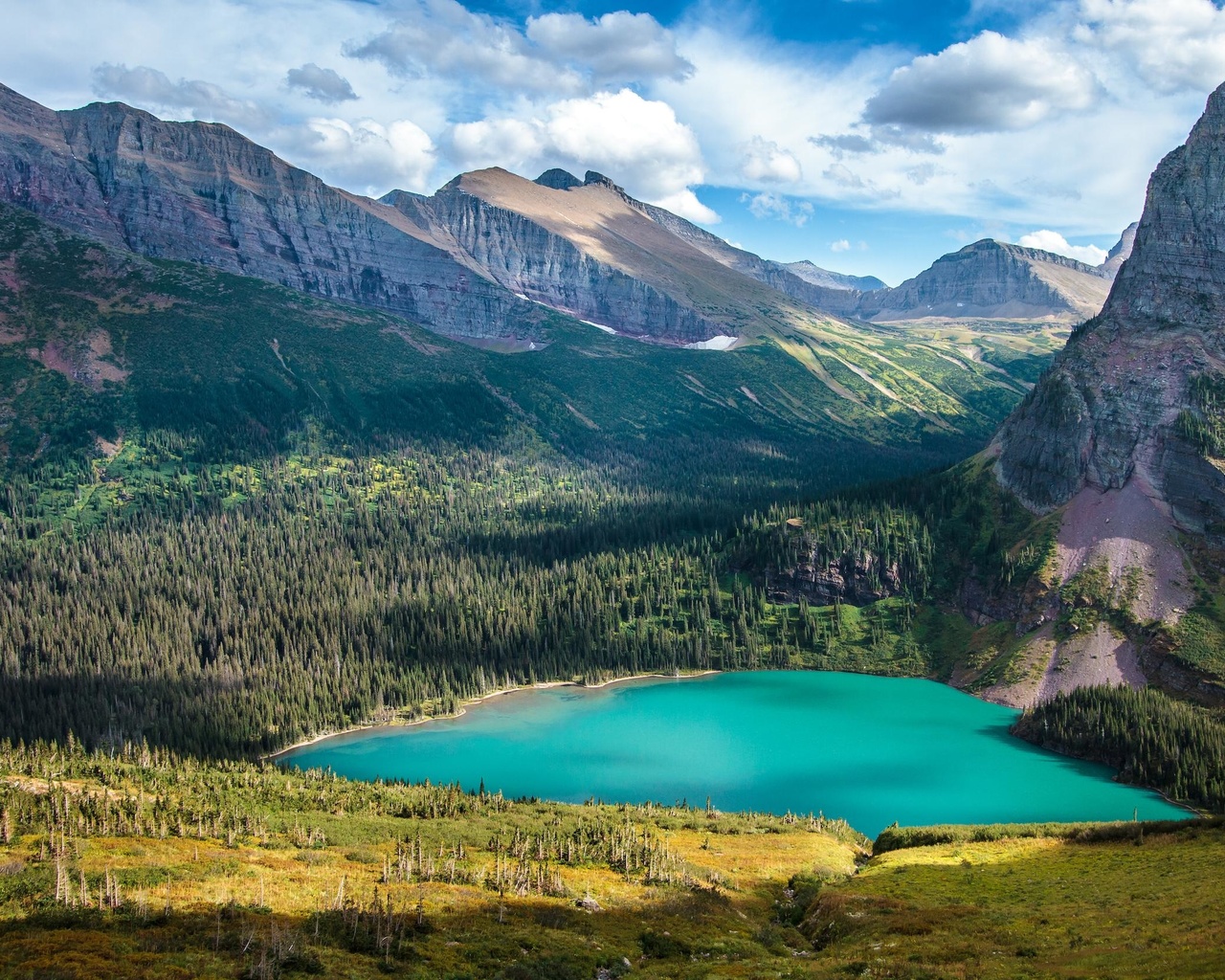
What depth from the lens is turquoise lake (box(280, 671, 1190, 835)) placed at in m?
131

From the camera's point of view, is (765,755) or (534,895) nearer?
(534,895)

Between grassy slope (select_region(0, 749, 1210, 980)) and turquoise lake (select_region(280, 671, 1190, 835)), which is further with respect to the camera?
turquoise lake (select_region(280, 671, 1190, 835))

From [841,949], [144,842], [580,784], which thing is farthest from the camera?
[580,784]

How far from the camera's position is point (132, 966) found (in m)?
45.1

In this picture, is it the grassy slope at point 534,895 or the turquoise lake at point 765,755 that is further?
the turquoise lake at point 765,755

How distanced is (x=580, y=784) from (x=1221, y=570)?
135728mm

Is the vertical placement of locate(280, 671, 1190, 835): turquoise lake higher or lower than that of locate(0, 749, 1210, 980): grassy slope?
lower

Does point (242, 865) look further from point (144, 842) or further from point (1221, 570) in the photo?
point (1221, 570)

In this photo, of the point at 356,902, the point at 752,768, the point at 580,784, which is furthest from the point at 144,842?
the point at 752,768

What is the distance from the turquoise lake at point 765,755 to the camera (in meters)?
131

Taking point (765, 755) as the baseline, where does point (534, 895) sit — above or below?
above

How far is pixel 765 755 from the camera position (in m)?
153

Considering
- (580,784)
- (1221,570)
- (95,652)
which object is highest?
(1221,570)

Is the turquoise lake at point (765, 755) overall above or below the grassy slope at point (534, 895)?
below
